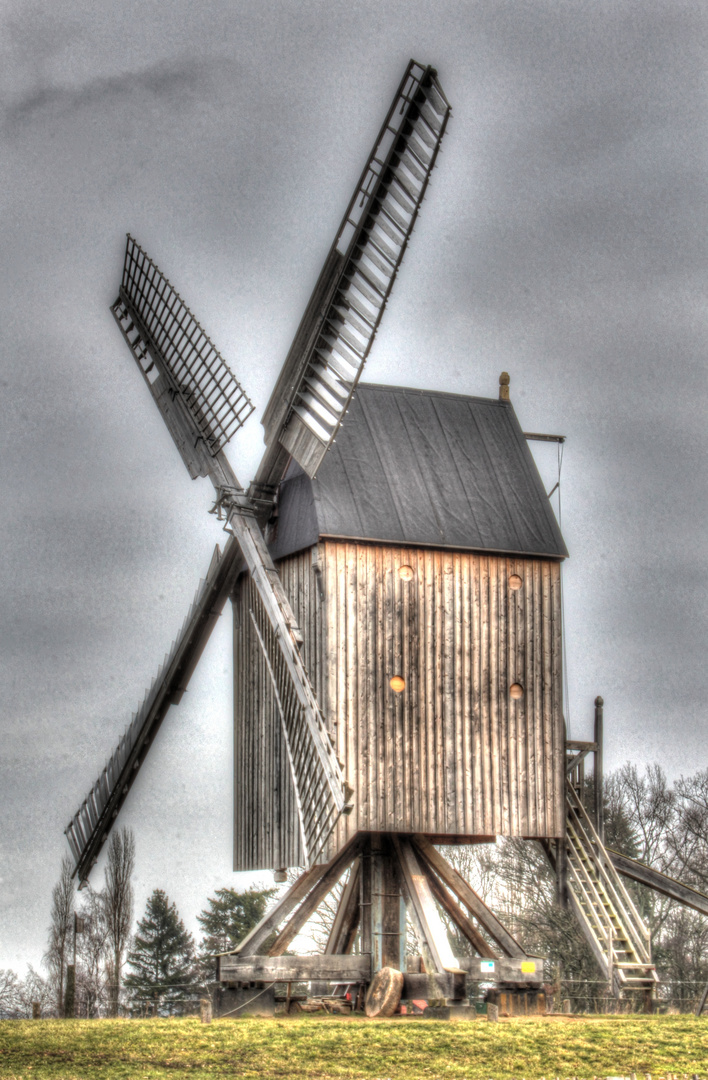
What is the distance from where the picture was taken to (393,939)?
19750mm

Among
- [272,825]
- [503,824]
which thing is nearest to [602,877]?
[503,824]

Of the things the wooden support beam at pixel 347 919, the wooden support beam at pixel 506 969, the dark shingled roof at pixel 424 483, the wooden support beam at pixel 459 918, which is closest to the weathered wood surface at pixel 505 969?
the wooden support beam at pixel 506 969

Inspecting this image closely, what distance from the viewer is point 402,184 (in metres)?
19.0

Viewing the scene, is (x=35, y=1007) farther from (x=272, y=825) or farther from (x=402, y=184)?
(x=402, y=184)

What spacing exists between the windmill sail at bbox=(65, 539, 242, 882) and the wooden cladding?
172 cm

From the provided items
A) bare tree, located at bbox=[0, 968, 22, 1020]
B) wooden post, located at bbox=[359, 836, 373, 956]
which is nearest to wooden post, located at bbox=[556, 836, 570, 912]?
wooden post, located at bbox=[359, 836, 373, 956]

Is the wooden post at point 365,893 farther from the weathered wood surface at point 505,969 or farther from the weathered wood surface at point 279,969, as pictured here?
the weathered wood surface at point 505,969

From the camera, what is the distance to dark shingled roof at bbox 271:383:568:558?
19.7 m

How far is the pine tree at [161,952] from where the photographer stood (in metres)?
40.0

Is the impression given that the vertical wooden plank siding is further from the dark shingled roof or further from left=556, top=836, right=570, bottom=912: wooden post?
left=556, top=836, right=570, bottom=912: wooden post

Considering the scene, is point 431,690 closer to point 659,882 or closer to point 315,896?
point 315,896

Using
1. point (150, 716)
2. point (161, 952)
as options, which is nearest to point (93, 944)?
point (161, 952)

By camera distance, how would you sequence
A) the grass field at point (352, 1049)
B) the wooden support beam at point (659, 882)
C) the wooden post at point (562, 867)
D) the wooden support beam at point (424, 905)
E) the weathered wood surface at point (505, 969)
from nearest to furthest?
the grass field at point (352, 1049), the wooden support beam at point (424, 905), the weathered wood surface at point (505, 969), the wooden post at point (562, 867), the wooden support beam at point (659, 882)

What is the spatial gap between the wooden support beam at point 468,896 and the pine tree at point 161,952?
21.9 m
